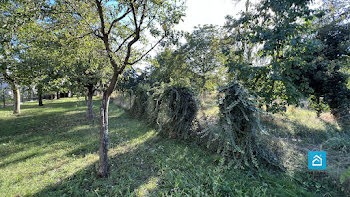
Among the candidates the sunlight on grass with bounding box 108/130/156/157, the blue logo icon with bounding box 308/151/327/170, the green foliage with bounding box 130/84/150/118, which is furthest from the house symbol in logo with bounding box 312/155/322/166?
the green foliage with bounding box 130/84/150/118

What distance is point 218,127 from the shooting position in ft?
10.6

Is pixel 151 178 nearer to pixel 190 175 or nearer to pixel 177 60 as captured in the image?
pixel 190 175

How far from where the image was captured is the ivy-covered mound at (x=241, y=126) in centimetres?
297

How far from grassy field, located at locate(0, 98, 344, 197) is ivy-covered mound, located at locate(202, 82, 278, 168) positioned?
11.9 inches

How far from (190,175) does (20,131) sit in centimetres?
761

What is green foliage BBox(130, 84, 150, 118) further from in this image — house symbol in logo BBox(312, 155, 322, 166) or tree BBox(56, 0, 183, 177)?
house symbol in logo BBox(312, 155, 322, 166)

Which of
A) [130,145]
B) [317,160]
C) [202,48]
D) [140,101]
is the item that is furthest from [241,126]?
[202,48]

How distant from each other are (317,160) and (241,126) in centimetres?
148

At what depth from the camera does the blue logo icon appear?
2797 mm

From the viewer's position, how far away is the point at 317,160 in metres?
2.84

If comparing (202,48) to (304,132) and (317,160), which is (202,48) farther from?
(317,160)

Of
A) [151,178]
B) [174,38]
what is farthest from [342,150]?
[174,38]

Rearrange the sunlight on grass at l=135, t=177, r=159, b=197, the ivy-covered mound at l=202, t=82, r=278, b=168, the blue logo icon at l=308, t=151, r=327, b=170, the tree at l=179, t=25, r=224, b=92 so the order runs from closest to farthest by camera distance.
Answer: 1. the sunlight on grass at l=135, t=177, r=159, b=197
2. the blue logo icon at l=308, t=151, r=327, b=170
3. the ivy-covered mound at l=202, t=82, r=278, b=168
4. the tree at l=179, t=25, r=224, b=92

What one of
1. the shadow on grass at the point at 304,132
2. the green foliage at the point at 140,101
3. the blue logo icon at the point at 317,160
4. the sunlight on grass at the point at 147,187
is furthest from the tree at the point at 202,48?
the sunlight on grass at the point at 147,187
